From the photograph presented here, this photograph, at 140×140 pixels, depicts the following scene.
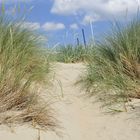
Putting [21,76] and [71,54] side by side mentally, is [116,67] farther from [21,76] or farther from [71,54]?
[71,54]

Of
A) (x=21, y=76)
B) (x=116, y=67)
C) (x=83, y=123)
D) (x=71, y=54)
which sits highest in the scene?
(x=21, y=76)

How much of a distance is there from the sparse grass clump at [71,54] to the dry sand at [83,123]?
3.07m

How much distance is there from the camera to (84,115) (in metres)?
5.98

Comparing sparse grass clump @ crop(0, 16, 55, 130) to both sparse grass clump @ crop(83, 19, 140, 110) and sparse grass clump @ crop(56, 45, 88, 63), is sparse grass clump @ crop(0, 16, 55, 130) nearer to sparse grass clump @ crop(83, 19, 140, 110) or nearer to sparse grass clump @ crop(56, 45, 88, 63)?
sparse grass clump @ crop(83, 19, 140, 110)

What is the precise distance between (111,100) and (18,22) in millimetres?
1731

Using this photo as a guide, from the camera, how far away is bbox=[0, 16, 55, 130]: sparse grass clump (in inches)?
191

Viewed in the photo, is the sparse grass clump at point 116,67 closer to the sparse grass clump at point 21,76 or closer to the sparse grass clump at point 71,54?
the sparse grass clump at point 21,76

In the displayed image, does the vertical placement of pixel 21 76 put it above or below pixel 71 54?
above

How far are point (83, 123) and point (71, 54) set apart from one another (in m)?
4.58

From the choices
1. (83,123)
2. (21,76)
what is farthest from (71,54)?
(21,76)

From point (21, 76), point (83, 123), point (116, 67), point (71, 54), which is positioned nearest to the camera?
point (21, 76)

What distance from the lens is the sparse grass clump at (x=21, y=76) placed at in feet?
15.9

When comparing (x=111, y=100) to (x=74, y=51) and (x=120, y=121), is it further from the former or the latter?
(x=74, y=51)

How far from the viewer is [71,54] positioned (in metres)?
10.1
